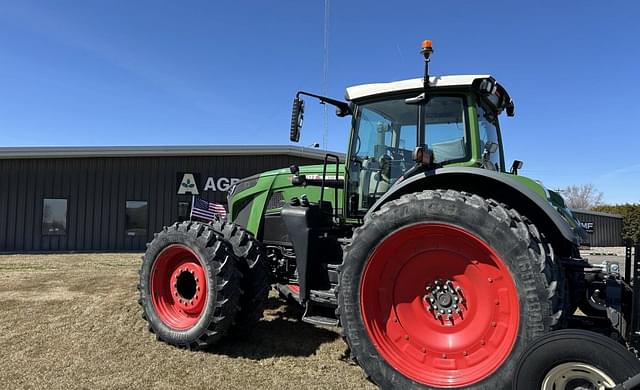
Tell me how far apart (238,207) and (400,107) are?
2.75 metres

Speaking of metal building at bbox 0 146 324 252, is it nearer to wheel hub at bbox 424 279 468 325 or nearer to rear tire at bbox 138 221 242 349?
rear tire at bbox 138 221 242 349

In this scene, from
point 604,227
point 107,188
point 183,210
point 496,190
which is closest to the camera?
point 496,190

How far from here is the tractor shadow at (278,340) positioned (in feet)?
14.3

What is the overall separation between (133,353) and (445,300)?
2861mm

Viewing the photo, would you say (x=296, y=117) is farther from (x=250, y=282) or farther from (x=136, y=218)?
(x=136, y=218)

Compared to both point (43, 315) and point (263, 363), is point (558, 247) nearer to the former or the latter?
point (263, 363)

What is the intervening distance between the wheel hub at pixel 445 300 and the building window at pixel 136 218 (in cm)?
1431

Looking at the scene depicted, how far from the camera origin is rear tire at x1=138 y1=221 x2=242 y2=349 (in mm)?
4289

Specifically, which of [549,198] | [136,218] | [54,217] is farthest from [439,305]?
[54,217]

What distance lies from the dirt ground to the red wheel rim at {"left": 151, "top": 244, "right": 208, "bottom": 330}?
1.01 ft

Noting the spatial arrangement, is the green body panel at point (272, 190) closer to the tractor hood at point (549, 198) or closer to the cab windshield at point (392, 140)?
the cab windshield at point (392, 140)

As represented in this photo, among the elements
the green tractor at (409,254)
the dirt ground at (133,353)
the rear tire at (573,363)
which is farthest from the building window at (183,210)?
the rear tire at (573,363)

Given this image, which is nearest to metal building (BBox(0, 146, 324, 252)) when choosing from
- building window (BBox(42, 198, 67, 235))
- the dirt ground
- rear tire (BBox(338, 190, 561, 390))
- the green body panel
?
building window (BBox(42, 198, 67, 235))

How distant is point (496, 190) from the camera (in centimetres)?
372
